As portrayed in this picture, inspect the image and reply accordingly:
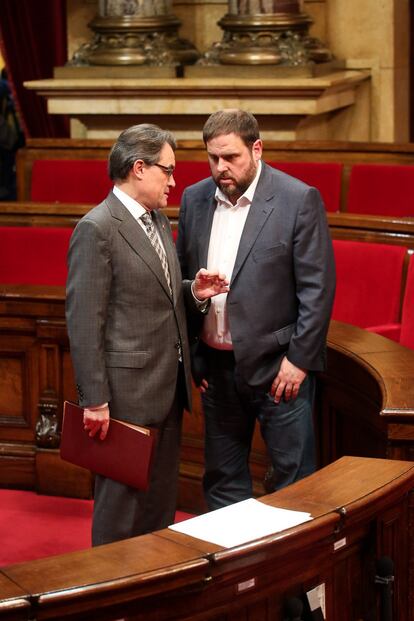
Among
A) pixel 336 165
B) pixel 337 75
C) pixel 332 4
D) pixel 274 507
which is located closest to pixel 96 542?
pixel 274 507

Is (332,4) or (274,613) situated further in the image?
(332,4)

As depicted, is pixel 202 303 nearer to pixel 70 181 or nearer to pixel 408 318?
pixel 408 318

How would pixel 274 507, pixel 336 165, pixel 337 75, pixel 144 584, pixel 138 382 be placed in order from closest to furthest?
pixel 144 584, pixel 274 507, pixel 138 382, pixel 336 165, pixel 337 75

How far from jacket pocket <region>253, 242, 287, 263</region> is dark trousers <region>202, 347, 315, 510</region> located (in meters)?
0.32

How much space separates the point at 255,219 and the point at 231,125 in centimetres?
28

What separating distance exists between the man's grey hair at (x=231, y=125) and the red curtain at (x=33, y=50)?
5670 millimetres

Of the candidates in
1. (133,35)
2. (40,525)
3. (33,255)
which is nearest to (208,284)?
(40,525)

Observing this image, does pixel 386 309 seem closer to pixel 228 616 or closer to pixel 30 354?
pixel 30 354

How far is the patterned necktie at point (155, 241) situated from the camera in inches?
128

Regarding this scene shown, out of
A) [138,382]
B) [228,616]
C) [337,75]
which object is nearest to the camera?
[228,616]

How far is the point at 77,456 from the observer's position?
327cm

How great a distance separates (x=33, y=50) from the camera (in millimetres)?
8734

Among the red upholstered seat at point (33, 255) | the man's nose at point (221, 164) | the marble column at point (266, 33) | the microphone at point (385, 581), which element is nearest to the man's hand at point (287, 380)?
the man's nose at point (221, 164)

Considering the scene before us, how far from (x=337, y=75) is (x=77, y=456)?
4795 millimetres
